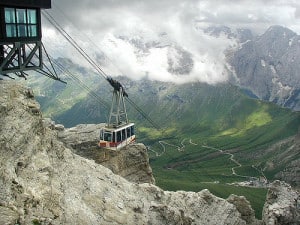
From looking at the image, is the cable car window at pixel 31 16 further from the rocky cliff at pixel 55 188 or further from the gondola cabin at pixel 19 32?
the rocky cliff at pixel 55 188

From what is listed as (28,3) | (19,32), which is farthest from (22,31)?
(28,3)

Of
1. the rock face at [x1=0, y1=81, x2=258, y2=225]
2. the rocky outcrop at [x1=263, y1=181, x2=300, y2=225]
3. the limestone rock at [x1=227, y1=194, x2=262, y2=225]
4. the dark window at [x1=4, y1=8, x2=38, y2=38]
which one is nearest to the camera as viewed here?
the rock face at [x1=0, y1=81, x2=258, y2=225]

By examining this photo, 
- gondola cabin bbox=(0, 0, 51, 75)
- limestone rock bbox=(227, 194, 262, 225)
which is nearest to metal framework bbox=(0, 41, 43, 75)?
gondola cabin bbox=(0, 0, 51, 75)

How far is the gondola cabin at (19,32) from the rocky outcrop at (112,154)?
91.4 feet

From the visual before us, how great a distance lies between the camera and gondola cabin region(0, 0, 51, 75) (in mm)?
39009

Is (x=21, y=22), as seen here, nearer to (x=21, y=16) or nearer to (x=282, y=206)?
(x=21, y=16)

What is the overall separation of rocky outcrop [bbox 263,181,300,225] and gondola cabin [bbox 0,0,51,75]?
32.9 m

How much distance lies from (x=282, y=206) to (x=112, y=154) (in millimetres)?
30610

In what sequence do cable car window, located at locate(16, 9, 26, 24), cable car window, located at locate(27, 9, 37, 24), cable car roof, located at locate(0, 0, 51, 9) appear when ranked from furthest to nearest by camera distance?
cable car window, located at locate(27, 9, 37, 24)
cable car window, located at locate(16, 9, 26, 24)
cable car roof, located at locate(0, 0, 51, 9)

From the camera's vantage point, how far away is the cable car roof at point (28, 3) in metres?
38.4

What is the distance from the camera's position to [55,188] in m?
36.6

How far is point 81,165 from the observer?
4653cm

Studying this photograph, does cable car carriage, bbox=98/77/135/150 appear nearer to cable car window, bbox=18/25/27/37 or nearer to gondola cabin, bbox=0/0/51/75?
gondola cabin, bbox=0/0/51/75

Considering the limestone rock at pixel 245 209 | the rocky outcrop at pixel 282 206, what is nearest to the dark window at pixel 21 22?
the rocky outcrop at pixel 282 206
